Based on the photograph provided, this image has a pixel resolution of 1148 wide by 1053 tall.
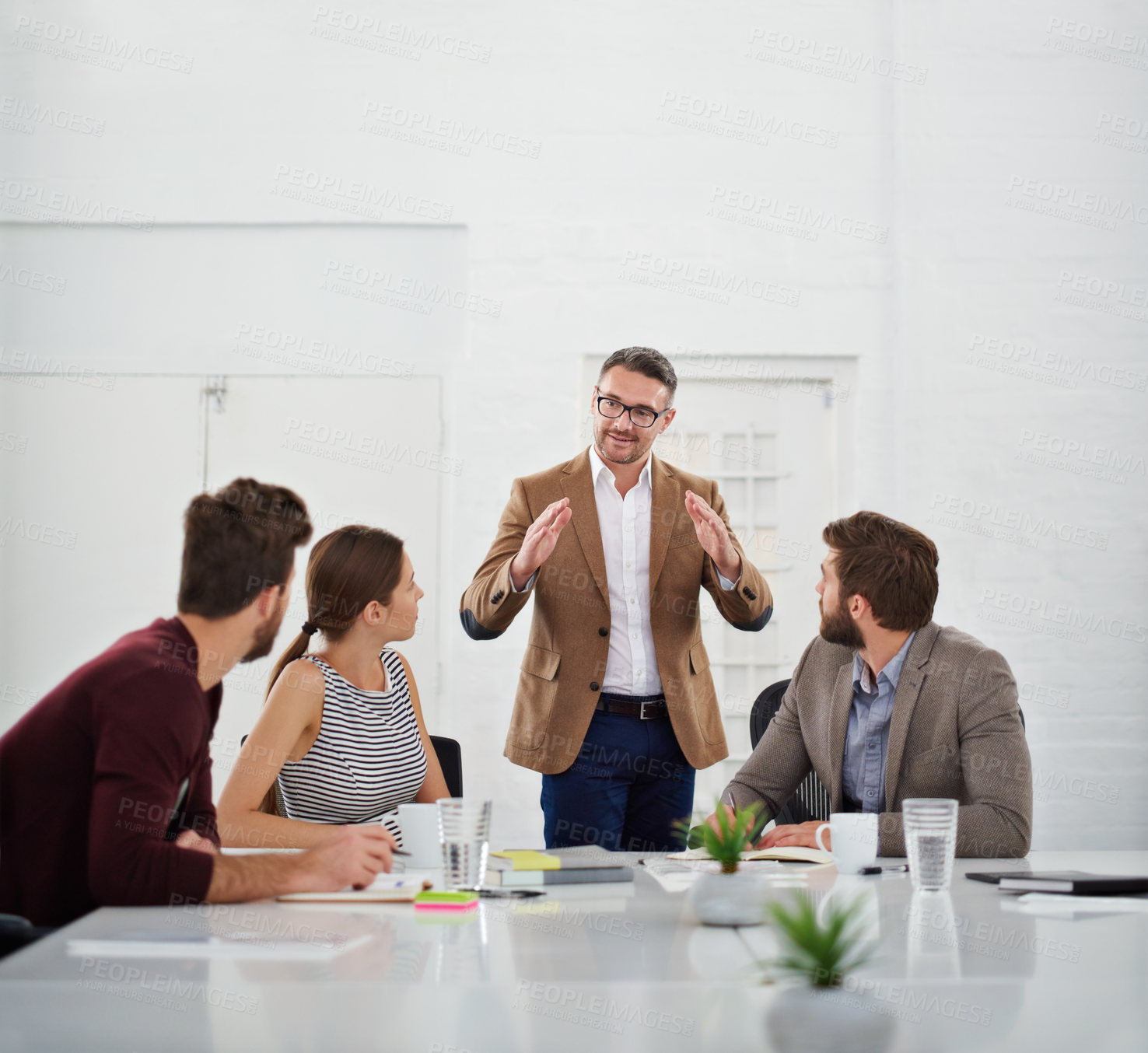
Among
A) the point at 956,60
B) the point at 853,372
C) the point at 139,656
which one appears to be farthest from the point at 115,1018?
the point at 956,60

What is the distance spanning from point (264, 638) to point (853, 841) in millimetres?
898

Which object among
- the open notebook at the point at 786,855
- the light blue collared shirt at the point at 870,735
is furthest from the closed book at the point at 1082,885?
the light blue collared shirt at the point at 870,735

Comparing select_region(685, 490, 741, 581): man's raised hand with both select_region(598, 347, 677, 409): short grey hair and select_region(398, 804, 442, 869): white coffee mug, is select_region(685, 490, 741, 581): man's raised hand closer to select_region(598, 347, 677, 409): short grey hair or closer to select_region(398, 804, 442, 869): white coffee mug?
select_region(598, 347, 677, 409): short grey hair

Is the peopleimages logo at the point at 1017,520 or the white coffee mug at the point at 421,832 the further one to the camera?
the peopleimages logo at the point at 1017,520

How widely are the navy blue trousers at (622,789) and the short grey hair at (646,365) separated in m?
0.80

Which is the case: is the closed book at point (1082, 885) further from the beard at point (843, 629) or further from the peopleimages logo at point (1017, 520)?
the peopleimages logo at point (1017, 520)

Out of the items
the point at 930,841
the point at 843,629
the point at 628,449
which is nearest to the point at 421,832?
the point at 930,841

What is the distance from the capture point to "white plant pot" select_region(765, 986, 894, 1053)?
869mm

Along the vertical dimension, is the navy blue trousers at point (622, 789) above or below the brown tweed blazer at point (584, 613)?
below

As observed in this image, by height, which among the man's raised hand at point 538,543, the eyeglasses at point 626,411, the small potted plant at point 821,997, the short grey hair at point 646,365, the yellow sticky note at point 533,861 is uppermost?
the short grey hair at point 646,365

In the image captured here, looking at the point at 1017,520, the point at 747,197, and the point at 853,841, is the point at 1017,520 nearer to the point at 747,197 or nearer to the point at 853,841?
the point at 747,197

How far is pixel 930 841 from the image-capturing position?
150 centimetres

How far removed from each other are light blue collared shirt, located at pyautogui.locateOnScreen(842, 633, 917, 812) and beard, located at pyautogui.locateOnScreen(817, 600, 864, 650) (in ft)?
0.18

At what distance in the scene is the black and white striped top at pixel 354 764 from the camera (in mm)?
2100
